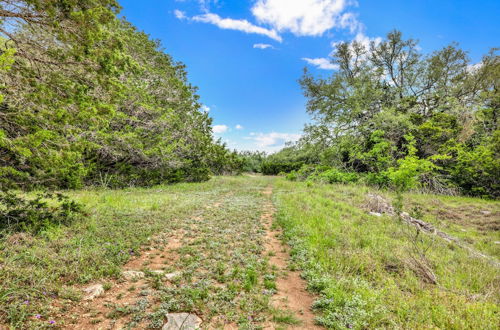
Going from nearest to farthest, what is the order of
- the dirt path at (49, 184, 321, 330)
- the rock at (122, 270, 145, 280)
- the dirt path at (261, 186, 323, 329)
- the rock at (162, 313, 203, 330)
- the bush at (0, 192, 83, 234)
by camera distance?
1. the rock at (162, 313, 203, 330)
2. the dirt path at (49, 184, 321, 330)
3. the dirt path at (261, 186, 323, 329)
4. the rock at (122, 270, 145, 280)
5. the bush at (0, 192, 83, 234)

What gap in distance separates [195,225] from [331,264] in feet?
13.1

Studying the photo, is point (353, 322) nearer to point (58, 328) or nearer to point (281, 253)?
point (281, 253)

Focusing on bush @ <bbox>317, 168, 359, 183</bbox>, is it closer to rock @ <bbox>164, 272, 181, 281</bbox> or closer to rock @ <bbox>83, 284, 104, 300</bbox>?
rock @ <bbox>164, 272, 181, 281</bbox>

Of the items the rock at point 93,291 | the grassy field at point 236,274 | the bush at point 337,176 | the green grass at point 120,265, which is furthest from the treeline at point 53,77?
the bush at point 337,176

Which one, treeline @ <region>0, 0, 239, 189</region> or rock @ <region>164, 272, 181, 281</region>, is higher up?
treeline @ <region>0, 0, 239, 189</region>

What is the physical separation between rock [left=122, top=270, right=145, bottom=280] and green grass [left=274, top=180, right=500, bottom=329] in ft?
9.42

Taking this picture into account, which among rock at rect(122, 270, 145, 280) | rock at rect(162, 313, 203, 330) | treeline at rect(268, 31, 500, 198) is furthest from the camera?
treeline at rect(268, 31, 500, 198)

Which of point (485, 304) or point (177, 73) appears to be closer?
point (485, 304)

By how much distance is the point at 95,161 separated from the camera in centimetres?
1276

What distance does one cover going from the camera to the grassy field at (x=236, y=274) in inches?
108

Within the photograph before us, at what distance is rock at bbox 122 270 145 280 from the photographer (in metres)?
3.63

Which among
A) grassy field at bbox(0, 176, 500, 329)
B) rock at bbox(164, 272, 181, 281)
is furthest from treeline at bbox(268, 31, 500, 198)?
rock at bbox(164, 272, 181, 281)

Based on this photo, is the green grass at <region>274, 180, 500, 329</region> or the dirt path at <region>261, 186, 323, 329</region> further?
the dirt path at <region>261, 186, 323, 329</region>

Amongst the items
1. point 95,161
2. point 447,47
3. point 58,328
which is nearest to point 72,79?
point 58,328
